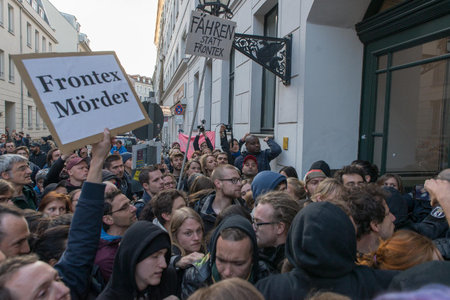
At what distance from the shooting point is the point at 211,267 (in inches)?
71.9

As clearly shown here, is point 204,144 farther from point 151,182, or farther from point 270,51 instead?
point 151,182

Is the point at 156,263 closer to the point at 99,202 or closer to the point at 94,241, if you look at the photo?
the point at 94,241

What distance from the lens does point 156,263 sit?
69.8 inches

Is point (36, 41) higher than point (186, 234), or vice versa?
point (36, 41)

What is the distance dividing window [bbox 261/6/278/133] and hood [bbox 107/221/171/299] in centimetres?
526

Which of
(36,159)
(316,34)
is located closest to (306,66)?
(316,34)

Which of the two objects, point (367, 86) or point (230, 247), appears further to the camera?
point (367, 86)

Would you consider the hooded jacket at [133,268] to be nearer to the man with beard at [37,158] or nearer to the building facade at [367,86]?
the building facade at [367,86]

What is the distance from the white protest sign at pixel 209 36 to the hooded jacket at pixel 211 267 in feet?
10.4

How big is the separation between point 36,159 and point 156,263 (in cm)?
806

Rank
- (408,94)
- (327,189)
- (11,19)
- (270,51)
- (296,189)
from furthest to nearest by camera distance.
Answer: (11,19)
(270,51)
(408,94)
(296,189)
(327,189)

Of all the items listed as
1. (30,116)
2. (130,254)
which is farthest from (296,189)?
(30,116)

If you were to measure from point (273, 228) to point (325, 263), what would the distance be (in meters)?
0.75

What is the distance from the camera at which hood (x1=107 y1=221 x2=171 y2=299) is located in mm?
1688
